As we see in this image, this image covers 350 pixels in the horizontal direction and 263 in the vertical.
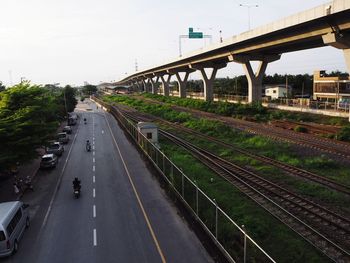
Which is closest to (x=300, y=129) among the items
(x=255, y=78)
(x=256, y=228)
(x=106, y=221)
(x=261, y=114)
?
(x=261, y=114)

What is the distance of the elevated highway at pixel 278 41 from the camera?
34.1 metres

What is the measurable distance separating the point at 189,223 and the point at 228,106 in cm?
4694

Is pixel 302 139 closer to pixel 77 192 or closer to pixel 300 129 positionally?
pixel 300 129

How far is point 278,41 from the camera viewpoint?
149 ft

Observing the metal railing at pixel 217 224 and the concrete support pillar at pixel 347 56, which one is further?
the concrete support pillar at pixel 347 56

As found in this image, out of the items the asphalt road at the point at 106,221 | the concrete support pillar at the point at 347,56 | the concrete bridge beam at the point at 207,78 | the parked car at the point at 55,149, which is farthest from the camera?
the concrete bridge beam at the point at 207,78

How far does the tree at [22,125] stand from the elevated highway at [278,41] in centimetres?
2645

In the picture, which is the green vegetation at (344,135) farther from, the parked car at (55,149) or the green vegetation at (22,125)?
the parked car at (55,149)

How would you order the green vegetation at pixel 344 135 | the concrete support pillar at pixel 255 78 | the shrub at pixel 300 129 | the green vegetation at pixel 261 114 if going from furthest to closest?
the concrete support pillar at pixel 255 78, the green vegetation at pixel 261 114, the shrub at pixel 300 129, the green vegetation at pixel 344 135

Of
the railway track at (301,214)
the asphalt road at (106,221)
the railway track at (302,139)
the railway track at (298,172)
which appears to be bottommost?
the asphalt road at (106,221)

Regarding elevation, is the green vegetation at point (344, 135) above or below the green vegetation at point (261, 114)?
below

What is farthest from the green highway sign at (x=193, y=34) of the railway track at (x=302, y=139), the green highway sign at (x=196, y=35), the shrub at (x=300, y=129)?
the shrub at (x=300, y=129)

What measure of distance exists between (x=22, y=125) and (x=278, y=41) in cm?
3289

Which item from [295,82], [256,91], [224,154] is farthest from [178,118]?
[295,82]
